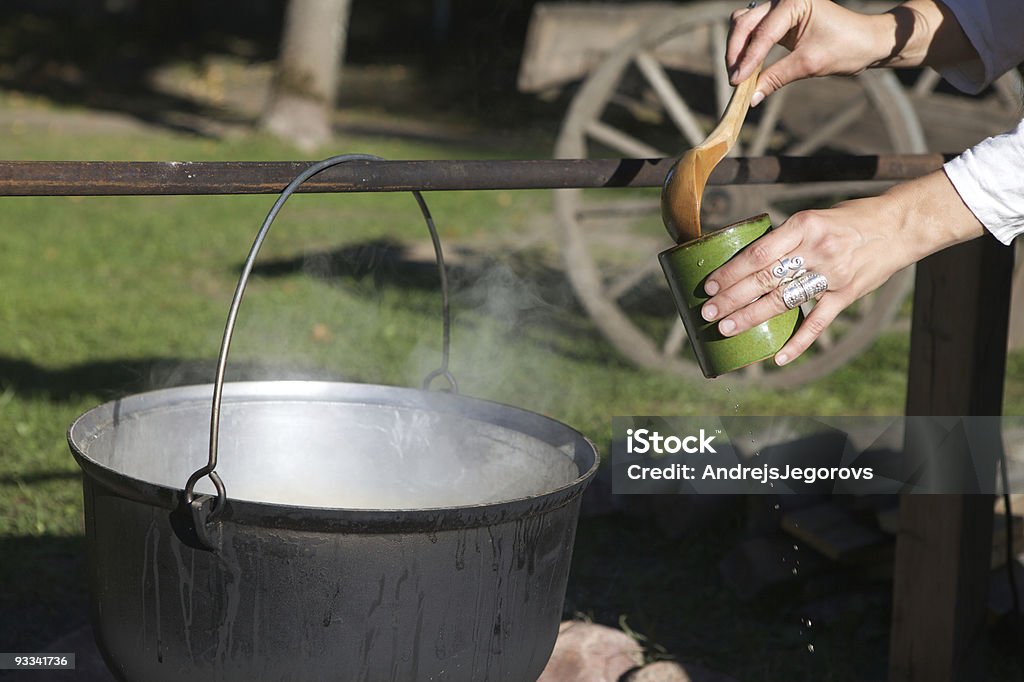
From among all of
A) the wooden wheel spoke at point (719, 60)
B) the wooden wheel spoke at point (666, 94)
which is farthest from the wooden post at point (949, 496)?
the wooden wheel spoke at point (666, 94)

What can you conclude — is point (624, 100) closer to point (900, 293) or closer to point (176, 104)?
point (900, 293)

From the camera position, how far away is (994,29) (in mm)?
2109

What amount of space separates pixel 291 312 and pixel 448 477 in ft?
11.0

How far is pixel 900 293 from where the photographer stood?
441cm

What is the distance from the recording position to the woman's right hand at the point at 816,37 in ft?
6.03

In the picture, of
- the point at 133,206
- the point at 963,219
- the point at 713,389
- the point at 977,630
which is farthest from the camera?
the point at 133,206

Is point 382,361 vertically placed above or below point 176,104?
below

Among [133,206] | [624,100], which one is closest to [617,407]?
[624,100]

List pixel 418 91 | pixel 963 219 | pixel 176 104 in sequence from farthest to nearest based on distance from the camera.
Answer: pixel 418 91 < pixel 176 104 < pixel 963 219

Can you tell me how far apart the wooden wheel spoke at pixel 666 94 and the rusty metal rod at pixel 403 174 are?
2627 millimetres

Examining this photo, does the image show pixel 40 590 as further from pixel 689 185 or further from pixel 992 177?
pixel 992 177

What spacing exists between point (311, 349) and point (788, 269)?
3.70 m
